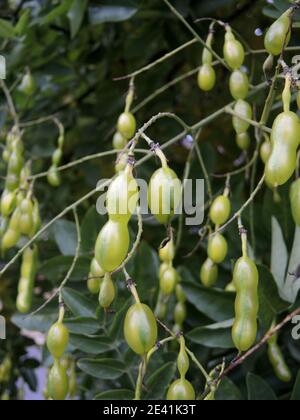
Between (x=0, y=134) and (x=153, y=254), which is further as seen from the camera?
(x=0, y=134)

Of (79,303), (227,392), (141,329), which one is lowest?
(227,392)

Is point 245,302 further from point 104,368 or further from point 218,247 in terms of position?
point 104,368

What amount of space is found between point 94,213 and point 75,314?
16 centimetres

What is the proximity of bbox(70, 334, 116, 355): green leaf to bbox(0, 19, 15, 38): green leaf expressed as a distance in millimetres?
565

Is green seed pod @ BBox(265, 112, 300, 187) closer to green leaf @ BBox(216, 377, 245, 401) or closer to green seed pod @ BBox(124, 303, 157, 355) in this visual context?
green seed pod @ BBox(124, 303, 157, 355)

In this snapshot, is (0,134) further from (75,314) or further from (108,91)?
(75,314)

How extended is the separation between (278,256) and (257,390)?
194mm

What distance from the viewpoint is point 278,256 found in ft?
3.05

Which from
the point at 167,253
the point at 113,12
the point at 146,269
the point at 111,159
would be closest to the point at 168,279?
the point at 167,253

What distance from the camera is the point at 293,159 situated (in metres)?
0.59

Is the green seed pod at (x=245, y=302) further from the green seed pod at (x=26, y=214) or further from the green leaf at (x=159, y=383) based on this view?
the green seed pod at (x=26, y=214)

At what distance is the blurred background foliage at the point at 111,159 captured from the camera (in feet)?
2.89

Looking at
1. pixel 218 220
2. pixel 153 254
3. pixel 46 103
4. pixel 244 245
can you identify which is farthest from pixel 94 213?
pixel 46 103
